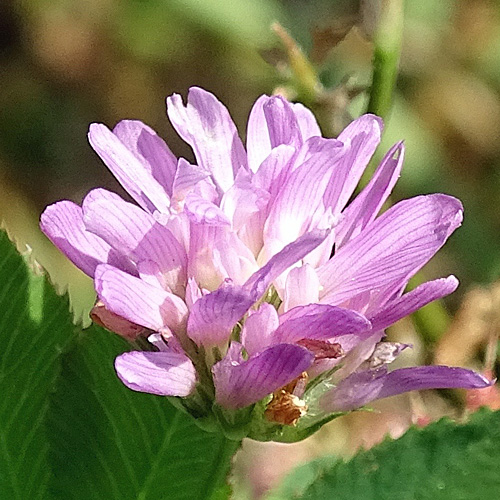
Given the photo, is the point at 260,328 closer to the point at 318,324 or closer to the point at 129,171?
the point at 318,324

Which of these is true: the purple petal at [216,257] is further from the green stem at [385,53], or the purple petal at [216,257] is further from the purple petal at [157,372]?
the green stem at [385,53]

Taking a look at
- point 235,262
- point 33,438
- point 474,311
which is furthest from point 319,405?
point 474,311

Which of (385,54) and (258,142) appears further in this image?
(385,54)

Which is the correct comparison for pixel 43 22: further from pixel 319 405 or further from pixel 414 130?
pixel 319 405

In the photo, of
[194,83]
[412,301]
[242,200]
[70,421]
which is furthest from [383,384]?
[194,83]

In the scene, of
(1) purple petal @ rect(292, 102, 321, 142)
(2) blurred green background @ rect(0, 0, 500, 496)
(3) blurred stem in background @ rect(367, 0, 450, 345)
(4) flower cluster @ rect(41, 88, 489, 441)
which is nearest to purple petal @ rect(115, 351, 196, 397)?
(4) flower cluster @ rect(41, 88, 489, 441)

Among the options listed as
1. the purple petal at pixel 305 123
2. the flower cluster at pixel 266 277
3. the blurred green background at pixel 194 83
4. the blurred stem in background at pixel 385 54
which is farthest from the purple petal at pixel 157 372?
the blurred green background at pixel 194 83
